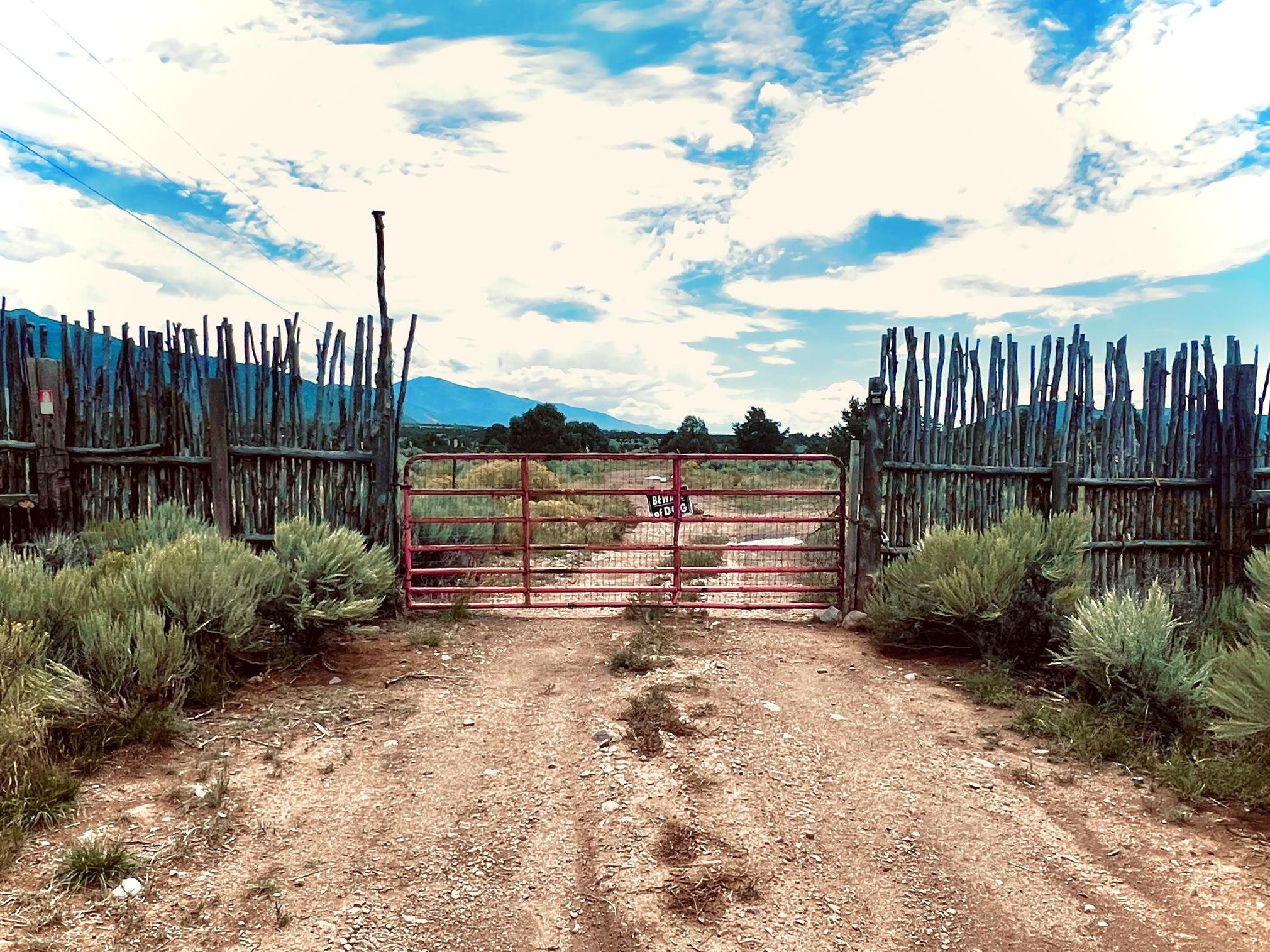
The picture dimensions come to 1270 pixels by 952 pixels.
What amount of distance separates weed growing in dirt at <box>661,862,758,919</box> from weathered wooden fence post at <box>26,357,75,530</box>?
786 centimetres

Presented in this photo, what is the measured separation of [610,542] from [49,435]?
9411mm

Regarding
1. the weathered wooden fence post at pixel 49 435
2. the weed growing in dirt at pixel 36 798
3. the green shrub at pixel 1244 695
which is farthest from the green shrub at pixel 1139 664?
the weathered wooden fence post at pixel 49 435

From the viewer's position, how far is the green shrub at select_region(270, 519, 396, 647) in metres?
6.66

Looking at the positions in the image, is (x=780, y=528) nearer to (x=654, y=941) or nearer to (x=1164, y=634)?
(x=1164, y=634)

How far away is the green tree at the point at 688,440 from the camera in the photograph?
37844mm

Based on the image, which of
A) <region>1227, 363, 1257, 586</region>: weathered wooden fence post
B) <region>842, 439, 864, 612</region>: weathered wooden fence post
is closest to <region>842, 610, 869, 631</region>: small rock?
<region>842, 439, 864, 612</region>: weathered wooden fence post

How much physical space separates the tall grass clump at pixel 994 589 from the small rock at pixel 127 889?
589cm

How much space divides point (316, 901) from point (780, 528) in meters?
15.5

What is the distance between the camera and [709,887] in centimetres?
350

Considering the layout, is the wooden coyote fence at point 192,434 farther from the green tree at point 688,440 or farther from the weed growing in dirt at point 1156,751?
the green tree at point 688,440

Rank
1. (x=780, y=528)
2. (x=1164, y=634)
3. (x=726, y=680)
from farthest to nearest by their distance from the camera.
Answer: (x=780, y=528) → (x=726, y=680) → (x=1164, y=634)

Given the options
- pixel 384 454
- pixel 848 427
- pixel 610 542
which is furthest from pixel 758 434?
pixel 384 454

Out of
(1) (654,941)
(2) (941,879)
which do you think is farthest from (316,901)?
(2) (941,879)

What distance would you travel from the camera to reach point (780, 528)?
18250 millimetres
